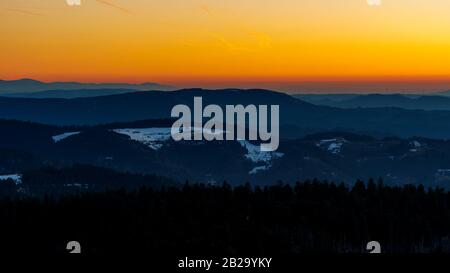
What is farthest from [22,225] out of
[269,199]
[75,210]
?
[269,199]

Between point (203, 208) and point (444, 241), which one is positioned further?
point (203, 208)
